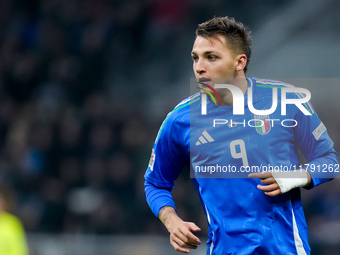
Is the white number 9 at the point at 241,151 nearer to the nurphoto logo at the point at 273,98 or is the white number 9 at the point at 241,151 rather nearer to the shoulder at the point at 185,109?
the nurphoto logo at the point at 273,98

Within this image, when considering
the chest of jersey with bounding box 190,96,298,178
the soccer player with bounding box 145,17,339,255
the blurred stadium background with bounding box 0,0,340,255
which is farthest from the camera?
the blurred stadium background with bounding box 0,0,340,255

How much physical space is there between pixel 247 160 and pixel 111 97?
20.1 feet

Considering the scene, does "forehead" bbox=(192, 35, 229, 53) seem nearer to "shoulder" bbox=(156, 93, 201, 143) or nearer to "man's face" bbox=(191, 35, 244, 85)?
"man's face" bbox=(191, 35, 244, 85)

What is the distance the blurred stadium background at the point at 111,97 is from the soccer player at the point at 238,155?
3.78m

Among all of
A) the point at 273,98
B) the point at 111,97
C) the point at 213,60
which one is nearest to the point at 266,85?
the point at 273,98

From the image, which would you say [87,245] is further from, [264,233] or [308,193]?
[264,233]

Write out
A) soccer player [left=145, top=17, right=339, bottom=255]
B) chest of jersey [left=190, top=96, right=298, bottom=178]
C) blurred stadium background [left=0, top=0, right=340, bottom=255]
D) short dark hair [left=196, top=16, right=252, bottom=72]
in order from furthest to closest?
blurred stadium background [left=0, top=0, right=340, bottom=255]
short dark hair [left=196, top=16, right=252, bottom=72]
chest of jersey [left=190, top=96, right=298, bottom=178]
soccer player [left=145, top=17, right=339, bottom=255]

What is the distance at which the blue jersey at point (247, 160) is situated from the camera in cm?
279

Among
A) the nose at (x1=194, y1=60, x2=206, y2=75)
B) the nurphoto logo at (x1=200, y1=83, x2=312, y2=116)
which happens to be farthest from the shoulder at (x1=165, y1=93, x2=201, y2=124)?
the nose at (x1=194, y1=60, x2=206, y2=75)

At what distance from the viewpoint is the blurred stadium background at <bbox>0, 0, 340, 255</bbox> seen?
729 cm

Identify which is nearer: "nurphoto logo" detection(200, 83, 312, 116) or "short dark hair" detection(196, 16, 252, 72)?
"nurphoto logo" detection(200, 83, 312, 116)

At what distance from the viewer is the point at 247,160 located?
291 centimetres

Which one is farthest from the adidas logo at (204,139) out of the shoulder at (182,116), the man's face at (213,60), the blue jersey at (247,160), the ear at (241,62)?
the ear at (241,62)

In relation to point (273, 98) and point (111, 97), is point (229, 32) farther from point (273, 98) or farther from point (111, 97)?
point (111, 97)
